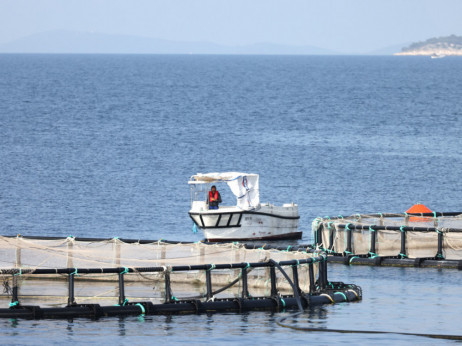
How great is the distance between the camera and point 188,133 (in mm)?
118250

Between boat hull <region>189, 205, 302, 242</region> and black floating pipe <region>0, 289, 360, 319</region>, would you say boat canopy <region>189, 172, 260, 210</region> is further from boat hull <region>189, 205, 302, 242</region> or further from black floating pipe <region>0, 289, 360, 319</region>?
black floating pipe <region>0, 289, 360, 319</region>

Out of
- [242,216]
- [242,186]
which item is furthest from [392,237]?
[242,186]

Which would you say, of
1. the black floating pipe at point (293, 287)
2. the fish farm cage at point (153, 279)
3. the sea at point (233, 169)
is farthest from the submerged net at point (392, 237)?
the black floating pipe at point (293, 287)

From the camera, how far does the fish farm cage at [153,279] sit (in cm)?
2891

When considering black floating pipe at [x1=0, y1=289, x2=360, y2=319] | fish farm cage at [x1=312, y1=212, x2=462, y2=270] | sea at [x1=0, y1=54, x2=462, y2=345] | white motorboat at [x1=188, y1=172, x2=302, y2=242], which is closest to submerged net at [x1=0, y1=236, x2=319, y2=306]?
black floating pipe at [x1=0, y1=289, x2=360, y2=319]

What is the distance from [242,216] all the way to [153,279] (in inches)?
908

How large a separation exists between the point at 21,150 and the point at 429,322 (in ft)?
228

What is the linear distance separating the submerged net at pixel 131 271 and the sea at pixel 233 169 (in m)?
1.08

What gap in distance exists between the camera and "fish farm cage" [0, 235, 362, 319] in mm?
28906

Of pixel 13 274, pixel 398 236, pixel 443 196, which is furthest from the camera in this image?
pixel 443 196

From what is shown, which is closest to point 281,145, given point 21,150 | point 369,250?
point 21,150

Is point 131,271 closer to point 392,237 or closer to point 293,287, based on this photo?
point 293,287

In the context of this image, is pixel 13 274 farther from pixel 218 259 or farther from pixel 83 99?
pixel 83 99

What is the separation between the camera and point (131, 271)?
28781 millimetres
